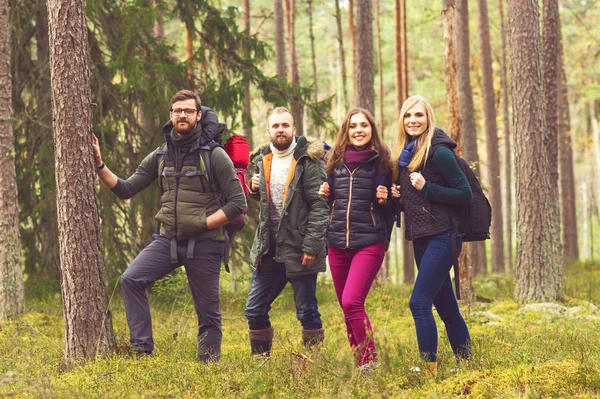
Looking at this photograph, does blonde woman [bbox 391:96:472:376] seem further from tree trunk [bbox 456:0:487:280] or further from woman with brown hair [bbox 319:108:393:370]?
tree trunk [bbox 456:0:487:280]

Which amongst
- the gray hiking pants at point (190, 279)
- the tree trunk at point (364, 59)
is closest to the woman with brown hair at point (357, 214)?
the gray hiking pants at point (190, 279)

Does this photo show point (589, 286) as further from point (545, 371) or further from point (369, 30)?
point (545, 371)

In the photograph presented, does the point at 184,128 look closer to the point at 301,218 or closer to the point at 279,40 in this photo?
the point at 301,218

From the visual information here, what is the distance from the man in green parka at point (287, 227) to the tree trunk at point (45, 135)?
571 cm

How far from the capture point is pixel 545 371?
17.0ft

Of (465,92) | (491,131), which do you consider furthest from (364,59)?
(491,131)

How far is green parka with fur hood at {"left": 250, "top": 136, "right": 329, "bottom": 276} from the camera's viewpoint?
6.24 m

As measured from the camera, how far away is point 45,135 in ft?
37.0

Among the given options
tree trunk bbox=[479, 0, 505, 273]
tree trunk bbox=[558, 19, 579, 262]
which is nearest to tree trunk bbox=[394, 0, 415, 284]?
tree trunk bbox=[479, 0, 505, 273]

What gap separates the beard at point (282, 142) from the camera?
6.43m

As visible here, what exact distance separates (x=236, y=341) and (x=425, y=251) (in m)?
3.48

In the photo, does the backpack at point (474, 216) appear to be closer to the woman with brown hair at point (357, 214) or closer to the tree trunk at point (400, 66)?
the woman with brown hair at point (357, 214)

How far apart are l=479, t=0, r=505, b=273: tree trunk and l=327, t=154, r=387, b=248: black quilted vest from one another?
12779mm

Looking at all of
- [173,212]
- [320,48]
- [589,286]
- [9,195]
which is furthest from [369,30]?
[320,48]
